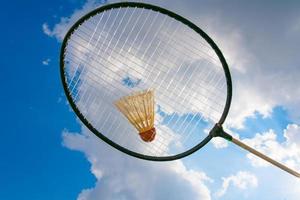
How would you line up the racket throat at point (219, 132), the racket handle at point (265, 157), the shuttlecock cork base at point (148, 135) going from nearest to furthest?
the racket handle at point (265, 157) < the racket throat at point (219, 132) < the shuttlecock cork base at point (148, 135)

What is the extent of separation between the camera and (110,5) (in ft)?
30.1

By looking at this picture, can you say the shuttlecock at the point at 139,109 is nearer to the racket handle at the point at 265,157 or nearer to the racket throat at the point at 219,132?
the racket throat at the point at 219,132

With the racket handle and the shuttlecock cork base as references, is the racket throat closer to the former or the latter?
the racket handle

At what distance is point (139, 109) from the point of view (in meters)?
9.74

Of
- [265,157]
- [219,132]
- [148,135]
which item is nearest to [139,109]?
[148,135]

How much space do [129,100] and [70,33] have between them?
6.02 feet

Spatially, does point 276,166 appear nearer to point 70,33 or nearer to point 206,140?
point 206,140

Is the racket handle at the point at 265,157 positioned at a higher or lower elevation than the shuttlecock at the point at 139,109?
lower

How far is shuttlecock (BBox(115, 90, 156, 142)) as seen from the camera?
960 centimetres

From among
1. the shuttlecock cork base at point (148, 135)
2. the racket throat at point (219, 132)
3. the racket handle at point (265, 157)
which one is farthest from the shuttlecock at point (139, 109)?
the racket handle at point (265, 157)

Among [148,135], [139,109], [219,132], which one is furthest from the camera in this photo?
[139,109]

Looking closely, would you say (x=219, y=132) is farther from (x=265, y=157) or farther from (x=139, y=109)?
(x=139, y=109)

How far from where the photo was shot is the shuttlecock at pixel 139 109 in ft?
31.5

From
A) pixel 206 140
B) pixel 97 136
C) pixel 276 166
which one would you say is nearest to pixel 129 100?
pixel 97 136
